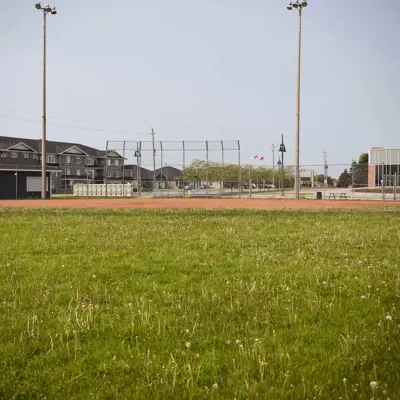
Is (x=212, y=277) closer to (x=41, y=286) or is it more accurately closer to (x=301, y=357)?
(x=41, y=286)

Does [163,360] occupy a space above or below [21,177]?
below

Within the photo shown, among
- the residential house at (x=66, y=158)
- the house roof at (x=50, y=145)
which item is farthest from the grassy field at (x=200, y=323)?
the house roof at (x=50, y=145)

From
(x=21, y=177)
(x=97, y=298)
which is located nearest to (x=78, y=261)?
(x=97, y=298)

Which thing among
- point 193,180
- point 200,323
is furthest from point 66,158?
point 200,323

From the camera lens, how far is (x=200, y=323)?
413cm

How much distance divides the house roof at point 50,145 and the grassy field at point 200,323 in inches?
2802

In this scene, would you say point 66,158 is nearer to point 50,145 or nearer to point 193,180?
point 50,145

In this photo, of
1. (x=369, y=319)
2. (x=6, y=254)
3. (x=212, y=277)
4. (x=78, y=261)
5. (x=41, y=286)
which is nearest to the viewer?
(x=369, y=319)

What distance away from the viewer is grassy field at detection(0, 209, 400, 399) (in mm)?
3012

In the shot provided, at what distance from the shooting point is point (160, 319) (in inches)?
166

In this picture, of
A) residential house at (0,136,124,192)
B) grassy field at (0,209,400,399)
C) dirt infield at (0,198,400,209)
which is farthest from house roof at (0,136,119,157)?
grassy field at (0,209,400,399)

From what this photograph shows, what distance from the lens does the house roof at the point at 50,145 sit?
2849 inches

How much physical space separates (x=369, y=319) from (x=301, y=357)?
3.89 ft

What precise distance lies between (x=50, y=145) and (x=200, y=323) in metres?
84.4
